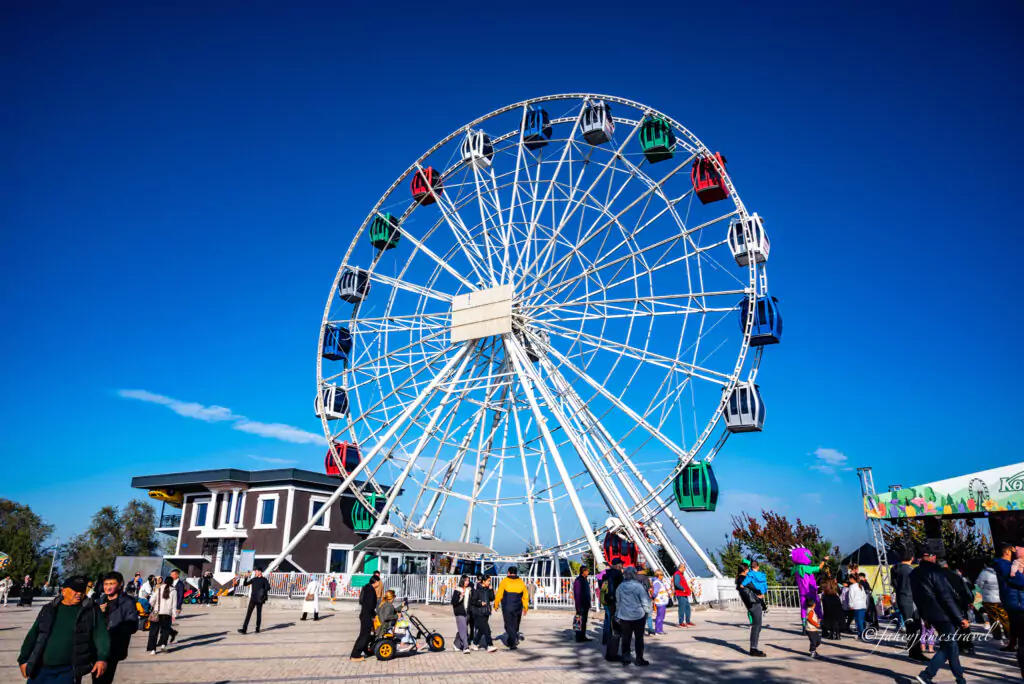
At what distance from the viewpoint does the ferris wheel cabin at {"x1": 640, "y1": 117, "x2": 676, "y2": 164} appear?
23.5 m

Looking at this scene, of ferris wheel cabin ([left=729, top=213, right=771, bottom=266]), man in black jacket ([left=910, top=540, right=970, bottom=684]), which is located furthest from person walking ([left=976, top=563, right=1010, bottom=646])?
ferris wheel cabin ([left=729, top=213, right=771, bottom=266])

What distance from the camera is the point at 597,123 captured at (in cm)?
2458

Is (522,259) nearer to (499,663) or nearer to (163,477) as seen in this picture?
(499,663)

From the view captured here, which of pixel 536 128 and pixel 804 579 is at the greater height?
pixel 536 128

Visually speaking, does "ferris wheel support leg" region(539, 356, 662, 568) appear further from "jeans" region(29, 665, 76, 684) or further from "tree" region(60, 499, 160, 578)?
"tree" region(60, 499, 160, 578)

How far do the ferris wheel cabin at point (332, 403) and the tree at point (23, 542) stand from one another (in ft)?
88.1

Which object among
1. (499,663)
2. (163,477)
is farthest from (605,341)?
(163,477)

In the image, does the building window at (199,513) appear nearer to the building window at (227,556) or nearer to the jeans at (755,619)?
the building window at (227,556)

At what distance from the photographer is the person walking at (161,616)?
12.3m

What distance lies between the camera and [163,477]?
41656 mm

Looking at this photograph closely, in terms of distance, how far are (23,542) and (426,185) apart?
4322cm

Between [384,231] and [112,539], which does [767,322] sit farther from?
[112,539]

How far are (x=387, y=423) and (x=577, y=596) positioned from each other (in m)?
14.7

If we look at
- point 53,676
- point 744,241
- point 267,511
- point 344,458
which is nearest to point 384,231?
point 344,458
